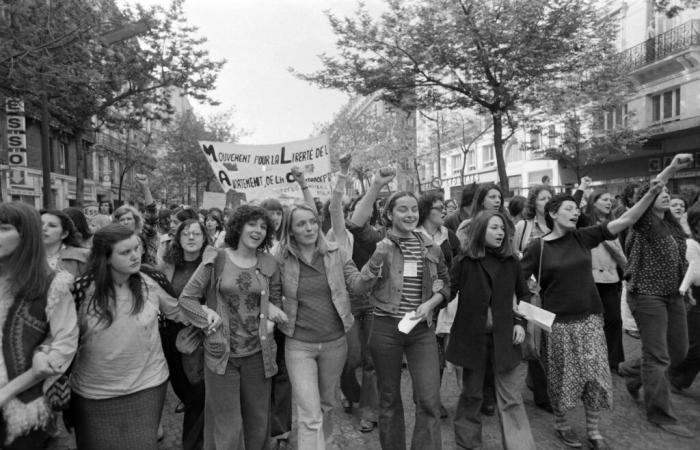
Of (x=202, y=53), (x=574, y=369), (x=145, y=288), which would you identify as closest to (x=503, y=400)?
(x=574, y=369)

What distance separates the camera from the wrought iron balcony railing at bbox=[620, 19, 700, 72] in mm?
18994

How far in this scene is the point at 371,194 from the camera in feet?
13.0

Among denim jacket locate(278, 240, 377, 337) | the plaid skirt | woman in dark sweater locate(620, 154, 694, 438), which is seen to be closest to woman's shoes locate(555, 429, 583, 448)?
the plaid skirt

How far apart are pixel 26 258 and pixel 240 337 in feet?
4.44

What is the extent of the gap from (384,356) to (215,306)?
1233 millimetres

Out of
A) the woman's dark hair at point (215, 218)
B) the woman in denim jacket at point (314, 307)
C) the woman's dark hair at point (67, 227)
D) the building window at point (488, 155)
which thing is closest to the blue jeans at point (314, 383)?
the woman in denim jacket at point (314, 307)

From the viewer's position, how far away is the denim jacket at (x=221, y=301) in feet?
10.9

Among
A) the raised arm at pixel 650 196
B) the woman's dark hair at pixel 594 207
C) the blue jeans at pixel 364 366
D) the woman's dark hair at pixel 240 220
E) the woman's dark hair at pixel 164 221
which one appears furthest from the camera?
the woman's dark hair at pixel 164 221

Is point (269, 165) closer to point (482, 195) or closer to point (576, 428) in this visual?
point (482, 195)

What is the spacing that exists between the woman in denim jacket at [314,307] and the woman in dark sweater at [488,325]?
88cm

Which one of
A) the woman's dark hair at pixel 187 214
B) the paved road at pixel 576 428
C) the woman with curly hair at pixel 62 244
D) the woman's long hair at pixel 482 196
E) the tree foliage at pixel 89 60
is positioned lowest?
the paved road at pixel 576 428

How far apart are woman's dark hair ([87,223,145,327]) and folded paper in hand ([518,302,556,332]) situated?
2630 millimetres

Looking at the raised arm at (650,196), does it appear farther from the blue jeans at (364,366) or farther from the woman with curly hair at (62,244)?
the woman with curly hair at (62,244)

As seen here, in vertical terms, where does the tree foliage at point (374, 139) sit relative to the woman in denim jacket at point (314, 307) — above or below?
above
